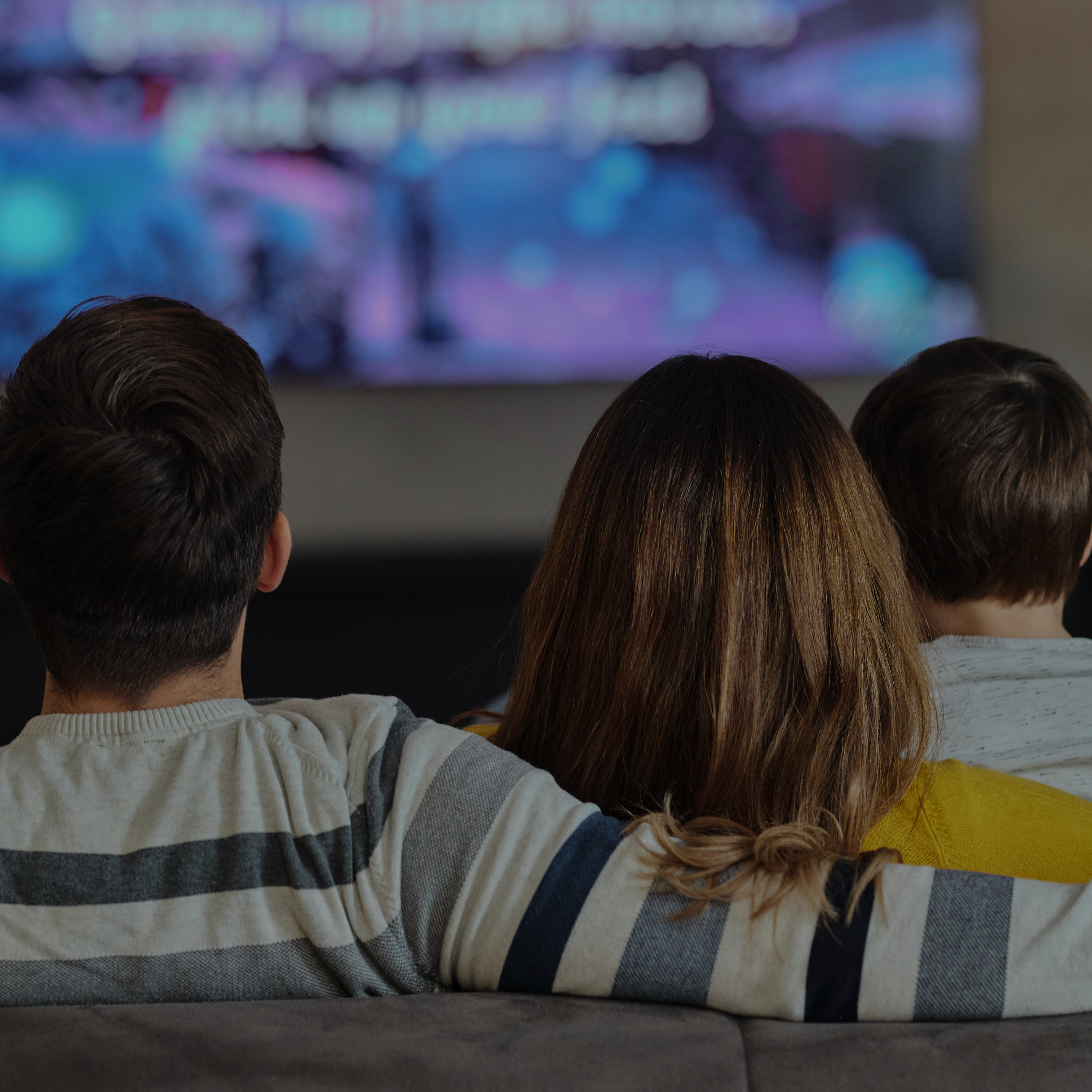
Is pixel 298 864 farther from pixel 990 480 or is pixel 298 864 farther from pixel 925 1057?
pixel 990 480

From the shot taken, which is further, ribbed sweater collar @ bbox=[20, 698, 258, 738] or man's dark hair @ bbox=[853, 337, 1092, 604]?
man's dark hair @ bbox=[853, 337, 1092, 604]

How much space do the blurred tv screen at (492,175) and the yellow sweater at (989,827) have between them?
235 cm

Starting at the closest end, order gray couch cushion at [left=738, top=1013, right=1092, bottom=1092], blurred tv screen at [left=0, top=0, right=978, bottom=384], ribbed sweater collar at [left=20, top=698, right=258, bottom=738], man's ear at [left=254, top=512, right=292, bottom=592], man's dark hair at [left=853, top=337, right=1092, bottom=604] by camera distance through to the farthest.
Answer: gray couch cushion at [left=738, top=1013, right=1092, bottom=1092] → ribbed sweater collar at [left=20, top=698, right=258, bottom=738] → man's ear at [left=254, top=512, right=292, bottom=592] → man's dark hair at [left=853, top=337, right=1092, bottom=604] → blurred tv screen at [left=0, top=0, right=978, bottom=384]

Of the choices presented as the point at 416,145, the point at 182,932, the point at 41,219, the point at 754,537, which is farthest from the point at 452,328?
the point at 182,932

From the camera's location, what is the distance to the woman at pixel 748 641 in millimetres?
750

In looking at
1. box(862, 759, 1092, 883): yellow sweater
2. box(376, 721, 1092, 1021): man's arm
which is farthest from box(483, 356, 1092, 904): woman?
box(376, 721, 1092, 1021): man's arm

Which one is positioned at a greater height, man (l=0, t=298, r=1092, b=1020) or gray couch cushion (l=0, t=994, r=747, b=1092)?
man (l=0, t=298, r=1092, b=1020)

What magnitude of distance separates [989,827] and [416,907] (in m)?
0.37

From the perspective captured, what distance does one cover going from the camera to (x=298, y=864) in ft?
1.98

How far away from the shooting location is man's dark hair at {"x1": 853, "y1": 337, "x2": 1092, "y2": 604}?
3.75 ft

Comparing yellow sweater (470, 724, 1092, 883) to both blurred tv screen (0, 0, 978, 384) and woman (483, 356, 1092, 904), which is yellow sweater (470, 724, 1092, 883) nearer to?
woman (483, 356, 1092, 904)

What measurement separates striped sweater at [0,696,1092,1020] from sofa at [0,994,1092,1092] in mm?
22

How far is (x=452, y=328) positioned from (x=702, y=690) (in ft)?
7.60

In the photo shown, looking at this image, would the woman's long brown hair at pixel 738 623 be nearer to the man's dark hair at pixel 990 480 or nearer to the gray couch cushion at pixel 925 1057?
the gray couch cushion at pixel 925 1057
